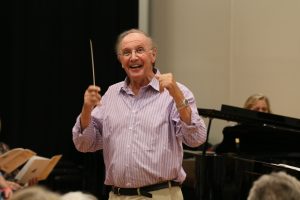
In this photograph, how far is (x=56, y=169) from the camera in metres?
5.77

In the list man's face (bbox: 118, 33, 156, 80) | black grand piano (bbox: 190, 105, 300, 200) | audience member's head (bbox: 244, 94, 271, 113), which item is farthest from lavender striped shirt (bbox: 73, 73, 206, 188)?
audience member's head (bbox: 244, 94, 271, 113)

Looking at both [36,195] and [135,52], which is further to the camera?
[135,52]

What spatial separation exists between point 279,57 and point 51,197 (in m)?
5.30

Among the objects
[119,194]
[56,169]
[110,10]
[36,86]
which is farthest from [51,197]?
[110,10]

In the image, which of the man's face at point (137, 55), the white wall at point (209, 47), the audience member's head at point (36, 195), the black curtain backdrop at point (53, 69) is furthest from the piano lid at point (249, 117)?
the audience member's head at point (36, 195)

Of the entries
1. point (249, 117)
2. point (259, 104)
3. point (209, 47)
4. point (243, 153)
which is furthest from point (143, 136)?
point (209, 47)

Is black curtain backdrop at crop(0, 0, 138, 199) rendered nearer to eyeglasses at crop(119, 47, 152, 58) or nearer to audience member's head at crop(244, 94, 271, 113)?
audience member's head at crop(244, 94, 271, 113)

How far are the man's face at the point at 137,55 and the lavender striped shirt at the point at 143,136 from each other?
8 cm

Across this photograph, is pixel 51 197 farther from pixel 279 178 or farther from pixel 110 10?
pixel 110 10

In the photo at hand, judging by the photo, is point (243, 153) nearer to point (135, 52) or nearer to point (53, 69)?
point (135, 52)

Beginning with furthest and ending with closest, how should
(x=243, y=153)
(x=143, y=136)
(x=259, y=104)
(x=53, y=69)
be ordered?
1. (x=53, y=69)
2. (x=259, y=104)
3. (x=243, y=153)
4. (x=143, y=136)

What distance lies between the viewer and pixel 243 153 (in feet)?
15.8

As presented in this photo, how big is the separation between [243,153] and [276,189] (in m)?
3.28

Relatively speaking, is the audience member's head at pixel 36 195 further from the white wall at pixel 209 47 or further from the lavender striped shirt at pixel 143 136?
the white wall at pixel 209 47
